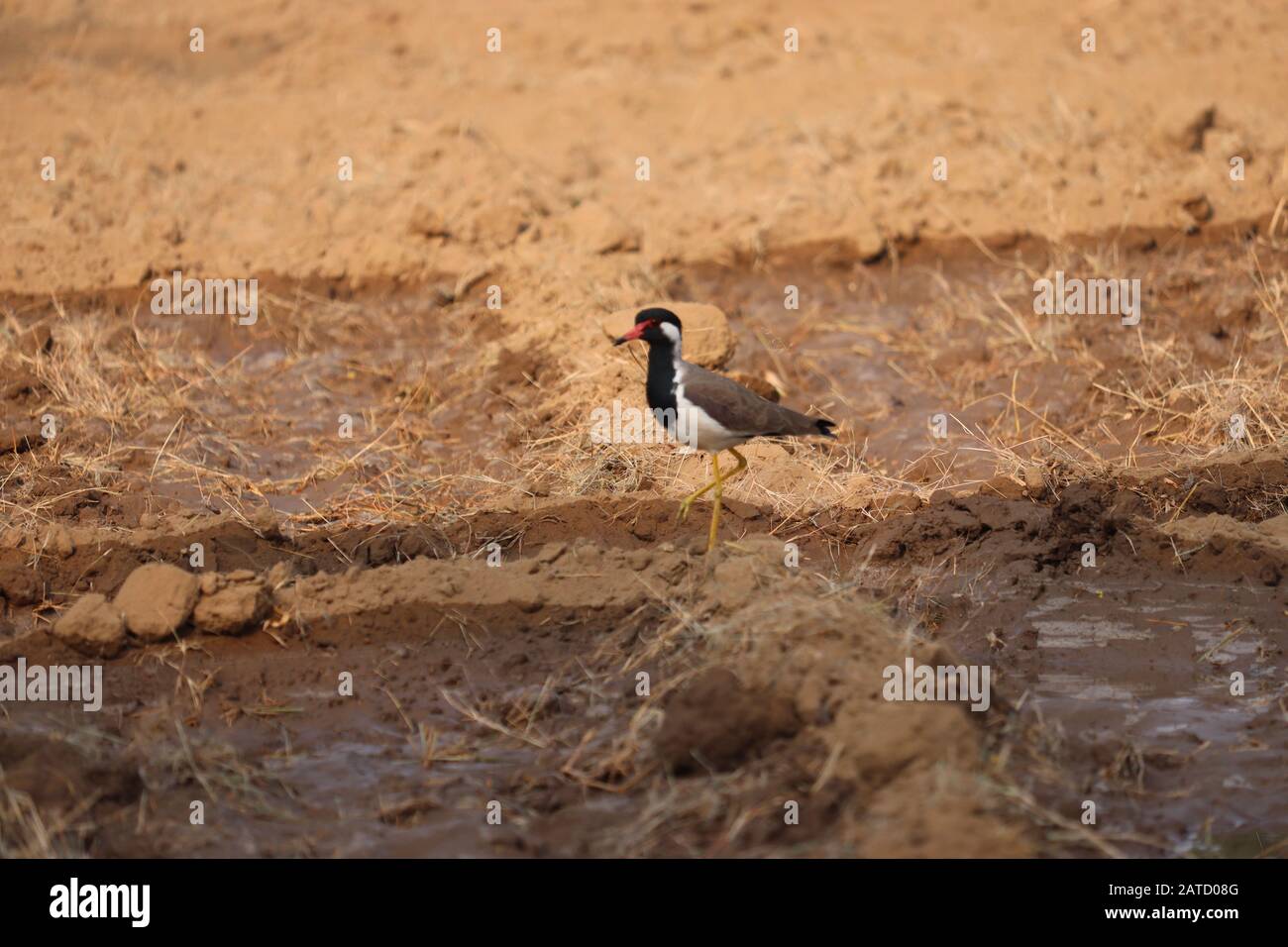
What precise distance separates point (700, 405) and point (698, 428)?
4.0 inches

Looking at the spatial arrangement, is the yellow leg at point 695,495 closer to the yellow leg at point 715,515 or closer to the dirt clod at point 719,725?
the yellow leg at point 715,515

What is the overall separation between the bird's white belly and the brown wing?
0.07 ft

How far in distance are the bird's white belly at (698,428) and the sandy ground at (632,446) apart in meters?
0.54

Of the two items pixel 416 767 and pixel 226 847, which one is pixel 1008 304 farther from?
pixel 226 847

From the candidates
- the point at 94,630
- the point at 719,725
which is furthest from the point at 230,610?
the point at 719,725

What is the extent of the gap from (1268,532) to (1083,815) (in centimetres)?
259

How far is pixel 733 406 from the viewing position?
6305 mm

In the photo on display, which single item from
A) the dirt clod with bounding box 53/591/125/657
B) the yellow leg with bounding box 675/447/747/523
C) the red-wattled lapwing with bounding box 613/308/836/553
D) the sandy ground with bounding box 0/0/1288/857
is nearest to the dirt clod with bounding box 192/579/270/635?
the sandy ground with bounding box 0/0/1288/857

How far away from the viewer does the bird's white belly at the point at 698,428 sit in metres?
6.25

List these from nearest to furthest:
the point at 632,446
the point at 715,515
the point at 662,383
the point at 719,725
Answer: the point at 719,725 < the point at 662,383 < the point at 715,515 < the point at 632,446

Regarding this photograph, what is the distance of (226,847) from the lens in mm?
4566

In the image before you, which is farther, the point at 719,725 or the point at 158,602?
the point at 158,602

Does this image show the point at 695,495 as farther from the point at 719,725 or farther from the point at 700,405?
the point at 719,725
